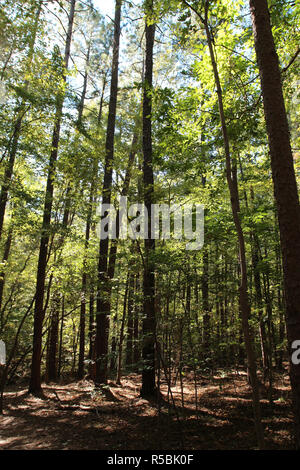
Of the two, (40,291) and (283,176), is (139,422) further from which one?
(283,176)

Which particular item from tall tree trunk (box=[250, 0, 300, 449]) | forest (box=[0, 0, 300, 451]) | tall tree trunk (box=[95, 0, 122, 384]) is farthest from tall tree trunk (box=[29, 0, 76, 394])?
tall tree trunk (box=[250, 0, 300, 449])

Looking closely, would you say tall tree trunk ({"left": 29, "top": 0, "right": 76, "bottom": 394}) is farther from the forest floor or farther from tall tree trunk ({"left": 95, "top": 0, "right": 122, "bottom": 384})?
tall tree trunk ({"left": 95, "top": 0, "right": 122, "bottom": 384})

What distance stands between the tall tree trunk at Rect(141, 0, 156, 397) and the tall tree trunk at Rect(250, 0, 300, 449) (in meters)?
2.15

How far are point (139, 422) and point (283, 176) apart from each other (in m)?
5.36

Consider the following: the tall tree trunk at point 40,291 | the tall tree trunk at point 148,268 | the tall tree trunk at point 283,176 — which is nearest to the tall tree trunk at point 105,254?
the tall tree trunk at point 148,268

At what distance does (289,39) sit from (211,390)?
930 cm

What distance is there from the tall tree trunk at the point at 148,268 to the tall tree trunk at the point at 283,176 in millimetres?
2152

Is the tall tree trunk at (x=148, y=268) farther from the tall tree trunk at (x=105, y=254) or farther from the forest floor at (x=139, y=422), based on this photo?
the tall tree trunk at (x=105, y=254)

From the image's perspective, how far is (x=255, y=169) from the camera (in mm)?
9086

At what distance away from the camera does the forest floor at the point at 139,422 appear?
15.0ft

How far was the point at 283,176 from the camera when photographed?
3209mm

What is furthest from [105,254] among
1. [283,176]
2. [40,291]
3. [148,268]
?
[283,176]

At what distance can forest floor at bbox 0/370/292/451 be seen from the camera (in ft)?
15.0
